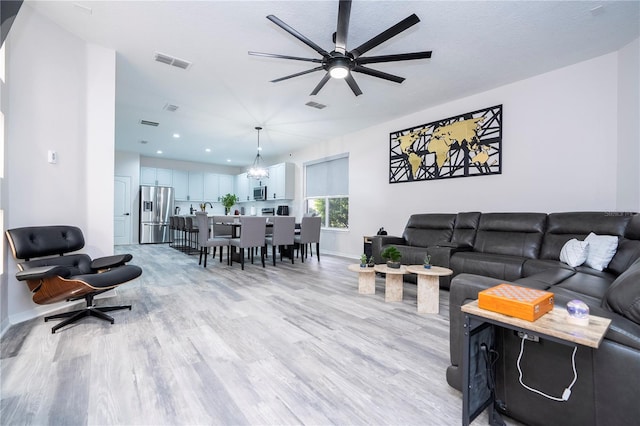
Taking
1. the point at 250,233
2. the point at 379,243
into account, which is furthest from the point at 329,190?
the point at 379,243

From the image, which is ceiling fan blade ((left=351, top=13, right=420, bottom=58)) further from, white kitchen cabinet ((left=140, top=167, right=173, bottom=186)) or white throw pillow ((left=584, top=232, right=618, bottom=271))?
white kitchen cabinet ((left=140, top=167, right=173, bottom=186))

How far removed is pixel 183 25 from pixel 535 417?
12.6ft

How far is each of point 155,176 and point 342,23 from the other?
8.62 metres

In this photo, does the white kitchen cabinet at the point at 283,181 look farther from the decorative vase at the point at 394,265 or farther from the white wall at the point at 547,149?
the decorative vase at the point at 394,265

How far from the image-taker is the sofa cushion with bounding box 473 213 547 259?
132 inches

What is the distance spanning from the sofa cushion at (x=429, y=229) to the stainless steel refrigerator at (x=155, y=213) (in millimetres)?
7443

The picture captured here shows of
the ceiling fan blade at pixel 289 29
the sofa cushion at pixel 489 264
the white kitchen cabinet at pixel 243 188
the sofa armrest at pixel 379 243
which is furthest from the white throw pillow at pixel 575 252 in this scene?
the white kitchen cabinet at pixel 243 188

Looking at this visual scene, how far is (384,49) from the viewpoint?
313 cm

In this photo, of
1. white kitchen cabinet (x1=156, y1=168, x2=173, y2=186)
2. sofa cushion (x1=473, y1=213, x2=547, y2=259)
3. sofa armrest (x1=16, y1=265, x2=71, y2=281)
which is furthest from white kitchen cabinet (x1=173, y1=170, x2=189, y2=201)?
sofa cushion (x1=473, y1=213, x2=547, y2=259)

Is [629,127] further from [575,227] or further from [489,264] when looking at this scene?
[489,264]

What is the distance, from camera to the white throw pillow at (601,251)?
8.41ft

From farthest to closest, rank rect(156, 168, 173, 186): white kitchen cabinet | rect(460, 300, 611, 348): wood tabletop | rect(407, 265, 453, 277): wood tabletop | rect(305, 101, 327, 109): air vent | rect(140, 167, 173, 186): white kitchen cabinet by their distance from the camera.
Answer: rect(156, 168, 173, 186): white kitchen cabinet < rect(140, 167, 173, 186): white kitchen cabinet < rect(305, 101, 327, 109): air vent < rect(407, 265, 453, 277): wood tabletop < rect(460, 300, 611, 348): wood tabletop

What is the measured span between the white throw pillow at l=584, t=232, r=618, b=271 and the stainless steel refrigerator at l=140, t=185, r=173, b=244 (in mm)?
9524

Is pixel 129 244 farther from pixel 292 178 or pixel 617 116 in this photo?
pixel 617 116
